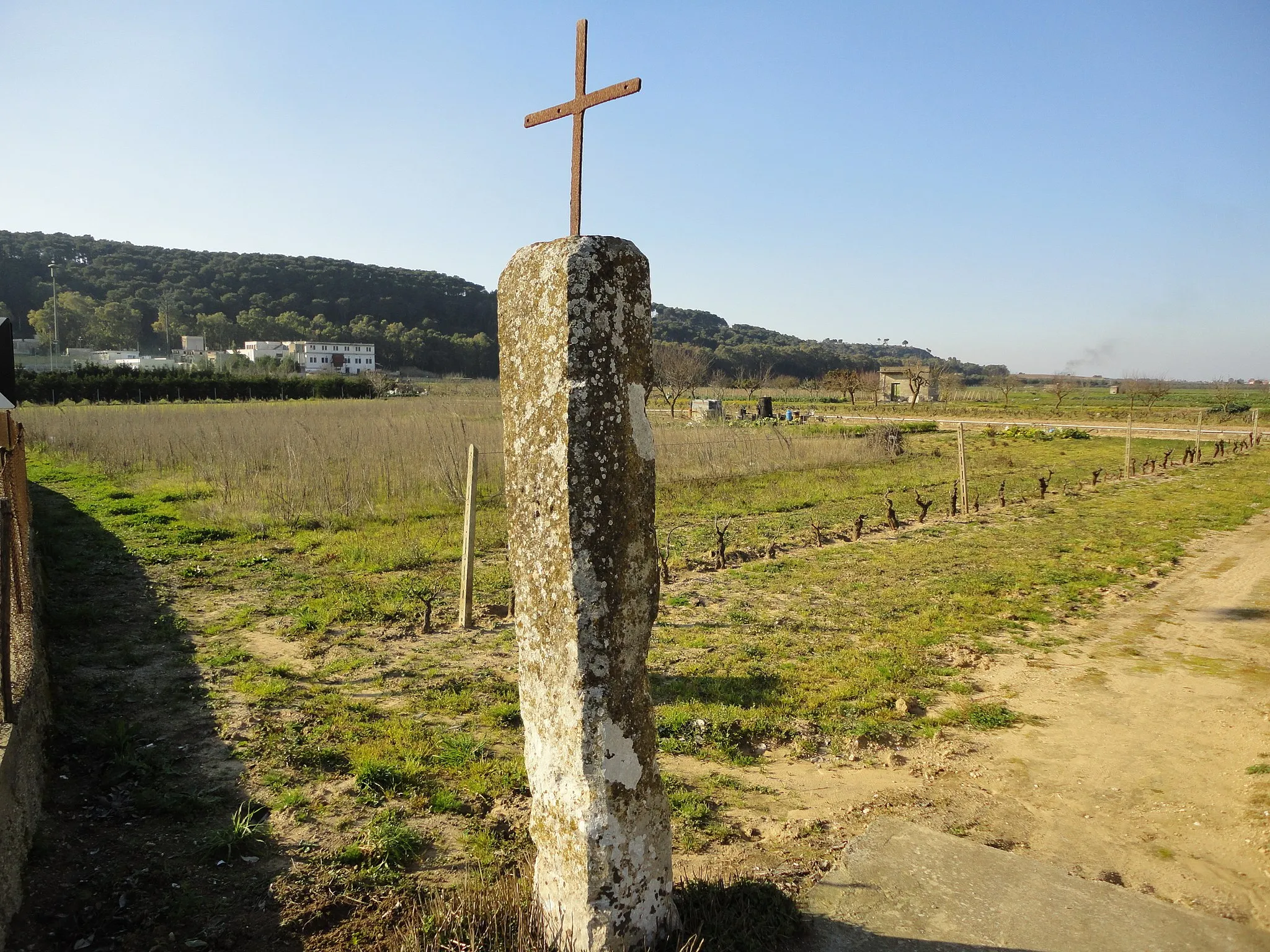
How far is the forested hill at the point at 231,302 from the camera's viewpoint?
7394cm

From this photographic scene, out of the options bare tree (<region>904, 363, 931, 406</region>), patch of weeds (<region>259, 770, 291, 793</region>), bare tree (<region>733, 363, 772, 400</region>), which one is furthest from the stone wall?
bare tree (<region>733, 363, 772, 400</region>)

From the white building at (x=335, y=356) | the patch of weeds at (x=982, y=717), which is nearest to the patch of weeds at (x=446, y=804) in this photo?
the patch of weeds at (x=982, y=717)

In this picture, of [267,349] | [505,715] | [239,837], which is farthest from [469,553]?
[267,349]

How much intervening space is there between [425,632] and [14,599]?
11.3 feet

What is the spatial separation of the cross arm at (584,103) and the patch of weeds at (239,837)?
12.3 ft

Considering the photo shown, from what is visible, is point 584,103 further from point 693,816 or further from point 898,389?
point 898,389

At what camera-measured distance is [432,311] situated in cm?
9431

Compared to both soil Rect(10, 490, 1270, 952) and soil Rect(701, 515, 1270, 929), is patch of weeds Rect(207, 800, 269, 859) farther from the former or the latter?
soil Rect(701, 515, 1270, 929)

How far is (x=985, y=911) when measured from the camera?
329 centimetres

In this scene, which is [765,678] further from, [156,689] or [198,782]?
[156,689]

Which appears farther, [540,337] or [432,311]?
[432,311]

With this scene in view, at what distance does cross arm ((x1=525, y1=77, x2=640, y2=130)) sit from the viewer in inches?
121

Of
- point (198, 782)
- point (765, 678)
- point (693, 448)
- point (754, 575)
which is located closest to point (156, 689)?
point (198, 782)

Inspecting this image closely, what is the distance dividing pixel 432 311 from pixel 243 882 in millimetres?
95941
